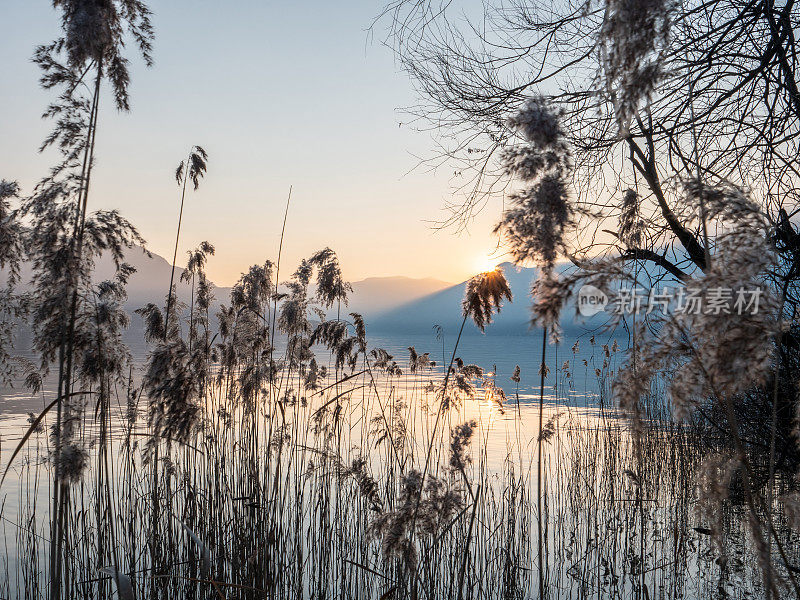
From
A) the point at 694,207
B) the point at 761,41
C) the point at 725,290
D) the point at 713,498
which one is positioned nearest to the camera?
the point at 725,290

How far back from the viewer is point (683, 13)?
4.18m

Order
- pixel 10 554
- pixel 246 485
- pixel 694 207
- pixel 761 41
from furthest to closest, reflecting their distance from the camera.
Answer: pixel 10 554 < pixel 246 485 < pixel 761 41 < pixel 694 207

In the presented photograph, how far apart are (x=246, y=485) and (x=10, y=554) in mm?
2543

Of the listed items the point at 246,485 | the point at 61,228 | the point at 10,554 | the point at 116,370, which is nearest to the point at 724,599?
the point at 246,485

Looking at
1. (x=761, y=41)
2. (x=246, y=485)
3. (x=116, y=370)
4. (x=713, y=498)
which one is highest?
(x=761, y=41)

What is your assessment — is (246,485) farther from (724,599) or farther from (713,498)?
(713,498)

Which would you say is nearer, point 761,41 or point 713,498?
point 713,498

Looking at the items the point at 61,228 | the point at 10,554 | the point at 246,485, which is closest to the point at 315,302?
the point at 246,485

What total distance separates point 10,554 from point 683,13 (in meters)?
7.41

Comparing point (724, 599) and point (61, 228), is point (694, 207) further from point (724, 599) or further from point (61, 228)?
point (724, 599)

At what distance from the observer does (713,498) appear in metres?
1.51

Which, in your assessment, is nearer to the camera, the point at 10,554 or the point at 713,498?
the point at 713,498

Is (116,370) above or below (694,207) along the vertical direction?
below

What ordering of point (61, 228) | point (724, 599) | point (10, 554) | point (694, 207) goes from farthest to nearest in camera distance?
point (10, 554) → point (724, 599) → point (61, 228) → point (694, 207)
